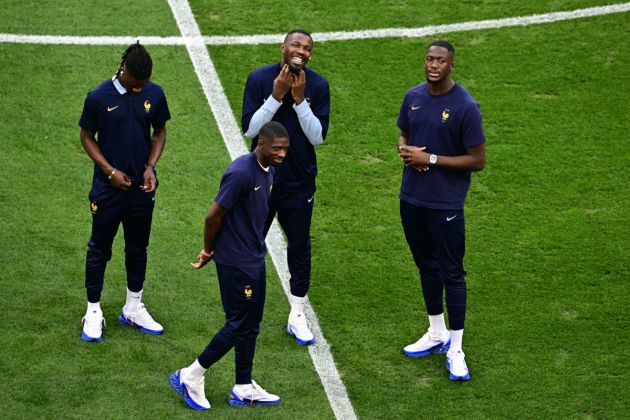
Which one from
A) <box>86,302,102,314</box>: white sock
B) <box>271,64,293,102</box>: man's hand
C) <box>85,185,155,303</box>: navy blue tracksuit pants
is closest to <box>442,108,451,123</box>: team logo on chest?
<box>271,64,293,102</box>: man's hand

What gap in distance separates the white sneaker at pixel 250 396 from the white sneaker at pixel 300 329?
98 centimetres

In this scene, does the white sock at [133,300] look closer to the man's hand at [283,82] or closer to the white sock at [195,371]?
the white sock at [195,371]

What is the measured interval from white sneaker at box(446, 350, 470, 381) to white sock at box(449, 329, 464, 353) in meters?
0.03

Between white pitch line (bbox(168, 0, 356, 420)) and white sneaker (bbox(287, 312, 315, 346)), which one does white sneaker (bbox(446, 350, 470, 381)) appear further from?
white sneaker (bbox(287, 312, 315, 346))

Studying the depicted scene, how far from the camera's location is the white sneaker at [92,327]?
929 cm

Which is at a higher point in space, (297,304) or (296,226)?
(296,226)

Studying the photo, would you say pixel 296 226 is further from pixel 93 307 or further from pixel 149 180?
pixel 93 307

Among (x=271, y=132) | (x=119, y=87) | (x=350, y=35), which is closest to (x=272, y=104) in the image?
(x=271, y=132)

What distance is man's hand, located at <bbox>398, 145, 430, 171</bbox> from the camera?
8789 mm

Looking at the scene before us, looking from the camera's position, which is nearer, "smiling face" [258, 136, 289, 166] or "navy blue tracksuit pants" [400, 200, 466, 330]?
"smiling face" [258, 136, 289, 166]

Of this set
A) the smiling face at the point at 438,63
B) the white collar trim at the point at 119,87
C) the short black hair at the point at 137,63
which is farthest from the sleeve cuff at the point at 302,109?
the white collar trim at the point at 119,87

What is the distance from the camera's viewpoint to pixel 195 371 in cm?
847

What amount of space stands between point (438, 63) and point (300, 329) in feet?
8.14

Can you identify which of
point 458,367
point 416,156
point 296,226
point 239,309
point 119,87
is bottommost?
point 458,367
